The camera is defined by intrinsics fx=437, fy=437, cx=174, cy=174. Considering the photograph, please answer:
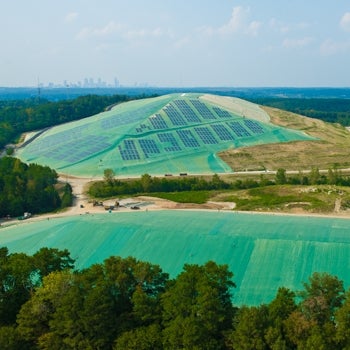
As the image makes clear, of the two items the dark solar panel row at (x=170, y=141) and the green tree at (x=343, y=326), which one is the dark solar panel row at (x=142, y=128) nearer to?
the dark solar panel row at (x=170, y=141)

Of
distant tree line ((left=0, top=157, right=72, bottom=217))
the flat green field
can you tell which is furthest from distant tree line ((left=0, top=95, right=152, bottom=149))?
the flat green field

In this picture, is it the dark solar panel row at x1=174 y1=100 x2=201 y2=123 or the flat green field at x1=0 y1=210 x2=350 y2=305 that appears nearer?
the flat green field at x1=0 y1=210 x2=350 y2=305

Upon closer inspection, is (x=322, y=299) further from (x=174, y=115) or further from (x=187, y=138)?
(x=174, y=115)

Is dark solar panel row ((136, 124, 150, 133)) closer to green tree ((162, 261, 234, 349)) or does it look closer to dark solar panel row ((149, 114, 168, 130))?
dark solar panel row ((149, 114, 168, 130))

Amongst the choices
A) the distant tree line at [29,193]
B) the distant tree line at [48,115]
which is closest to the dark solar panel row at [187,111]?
the distant tree line at [29,193]

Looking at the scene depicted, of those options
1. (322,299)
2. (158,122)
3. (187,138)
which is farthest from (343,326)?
(158,122)

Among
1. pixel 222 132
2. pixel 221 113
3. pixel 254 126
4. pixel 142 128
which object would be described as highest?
pixel 221 113
